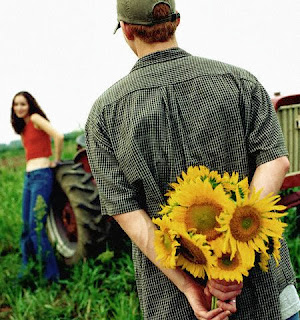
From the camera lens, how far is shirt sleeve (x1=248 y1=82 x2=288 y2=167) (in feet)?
4.58

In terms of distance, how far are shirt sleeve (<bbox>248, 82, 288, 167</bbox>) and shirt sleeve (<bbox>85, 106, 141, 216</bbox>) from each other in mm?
408

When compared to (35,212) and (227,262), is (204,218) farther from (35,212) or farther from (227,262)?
(35,212)

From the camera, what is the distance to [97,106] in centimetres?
151

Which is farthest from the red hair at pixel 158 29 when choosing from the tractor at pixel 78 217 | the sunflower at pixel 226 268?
the tractor at pixel 78 217

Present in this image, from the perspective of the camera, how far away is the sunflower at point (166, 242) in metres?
1.16

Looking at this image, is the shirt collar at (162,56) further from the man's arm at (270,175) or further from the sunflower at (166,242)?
the sunflower at (166,242)

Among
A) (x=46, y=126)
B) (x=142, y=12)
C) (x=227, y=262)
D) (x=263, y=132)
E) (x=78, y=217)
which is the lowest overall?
(x=78, y=217)

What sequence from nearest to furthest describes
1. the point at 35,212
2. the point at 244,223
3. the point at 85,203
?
the point at 244,223 → the point at 85,203 → the point at 35,212

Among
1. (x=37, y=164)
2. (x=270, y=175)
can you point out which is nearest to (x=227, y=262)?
(x=270, y=175)

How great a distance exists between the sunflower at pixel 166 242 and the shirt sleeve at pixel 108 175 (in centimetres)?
24

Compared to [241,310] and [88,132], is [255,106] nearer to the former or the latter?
[88,132]

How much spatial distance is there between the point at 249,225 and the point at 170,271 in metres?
0.35

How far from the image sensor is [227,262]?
3.79 ft

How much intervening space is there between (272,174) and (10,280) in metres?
3.18
